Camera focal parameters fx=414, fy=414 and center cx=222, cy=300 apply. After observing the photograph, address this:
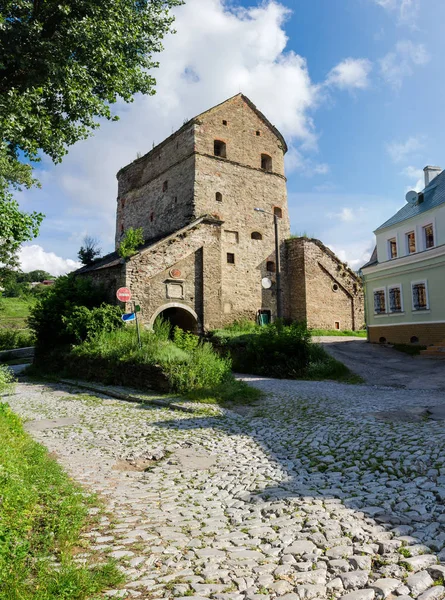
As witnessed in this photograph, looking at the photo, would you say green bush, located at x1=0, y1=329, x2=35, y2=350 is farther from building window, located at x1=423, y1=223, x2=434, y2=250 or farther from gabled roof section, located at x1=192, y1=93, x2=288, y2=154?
building window, located at x1=423, y1=223, x2=434, y2=250

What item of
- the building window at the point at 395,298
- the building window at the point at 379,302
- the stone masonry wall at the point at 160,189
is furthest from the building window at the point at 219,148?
the building window at the point at 395,298

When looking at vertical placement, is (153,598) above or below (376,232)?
below

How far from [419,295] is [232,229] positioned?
1242 cm

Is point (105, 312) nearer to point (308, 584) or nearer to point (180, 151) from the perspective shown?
point (180, 151)

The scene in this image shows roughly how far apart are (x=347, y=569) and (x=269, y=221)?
90.2 feet

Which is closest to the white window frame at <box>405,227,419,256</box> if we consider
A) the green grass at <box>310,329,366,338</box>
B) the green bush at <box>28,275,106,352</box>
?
the green grass at <box>310,329,366,338</box>

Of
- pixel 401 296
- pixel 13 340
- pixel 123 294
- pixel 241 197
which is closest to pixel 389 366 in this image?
pixel 401 296

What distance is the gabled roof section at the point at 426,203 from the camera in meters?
19.5

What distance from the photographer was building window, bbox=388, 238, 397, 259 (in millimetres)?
21922

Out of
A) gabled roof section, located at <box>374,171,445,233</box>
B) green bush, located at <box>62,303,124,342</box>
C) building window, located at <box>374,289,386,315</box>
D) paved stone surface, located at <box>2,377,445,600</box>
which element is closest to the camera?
paved stone surface, located at <box>2,377,445,600</box>

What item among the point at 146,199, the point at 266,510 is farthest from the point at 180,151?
the point at 266,510

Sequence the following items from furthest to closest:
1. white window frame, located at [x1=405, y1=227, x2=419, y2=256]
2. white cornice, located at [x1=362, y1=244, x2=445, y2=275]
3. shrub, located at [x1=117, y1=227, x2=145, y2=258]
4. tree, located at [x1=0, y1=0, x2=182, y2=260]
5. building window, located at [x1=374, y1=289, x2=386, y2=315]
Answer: building window, located at [x1=374, y1=289, x2=386, y2=315] < shrub, located at [x1=117, y1=227, x2=145, y2=258] < white window frame, located at [x1=405, y1=227, x2=419, y2=256] < white cornice, located at [x1=362, y1=244, x2=445, y2=275] < tree, located at [x1=0, y1=0, x2=182, y2=260]

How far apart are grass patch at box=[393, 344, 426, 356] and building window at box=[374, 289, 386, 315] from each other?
254cm

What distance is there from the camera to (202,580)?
297cm
